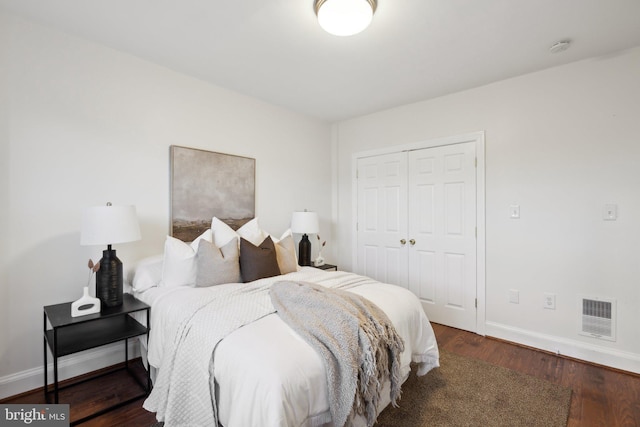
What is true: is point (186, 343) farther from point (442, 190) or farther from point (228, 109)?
point (442, 190)

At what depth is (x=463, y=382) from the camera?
219 centimetres

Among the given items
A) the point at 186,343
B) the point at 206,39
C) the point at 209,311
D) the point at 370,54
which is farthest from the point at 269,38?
the point at 186,343

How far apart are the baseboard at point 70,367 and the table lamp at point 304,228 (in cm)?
180

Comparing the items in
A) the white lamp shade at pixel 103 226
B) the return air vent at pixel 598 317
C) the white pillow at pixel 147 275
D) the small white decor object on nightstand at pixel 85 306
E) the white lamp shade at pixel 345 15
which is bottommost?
the return air vent at pixel 598 317

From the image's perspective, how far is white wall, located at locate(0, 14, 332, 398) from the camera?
77.5 inches

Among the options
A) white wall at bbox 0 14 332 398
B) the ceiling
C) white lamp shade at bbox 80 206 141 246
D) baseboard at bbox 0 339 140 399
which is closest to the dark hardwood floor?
baseboard at bbox 0 339 140 399

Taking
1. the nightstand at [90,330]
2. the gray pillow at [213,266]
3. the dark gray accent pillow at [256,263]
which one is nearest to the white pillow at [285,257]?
the dark gray accent pillow at [256,263]

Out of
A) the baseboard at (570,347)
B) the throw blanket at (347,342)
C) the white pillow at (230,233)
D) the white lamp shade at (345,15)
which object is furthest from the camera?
the white pillow at (230,233)

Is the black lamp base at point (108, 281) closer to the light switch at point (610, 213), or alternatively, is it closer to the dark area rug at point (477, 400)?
the dark area rug at point (477, 400)

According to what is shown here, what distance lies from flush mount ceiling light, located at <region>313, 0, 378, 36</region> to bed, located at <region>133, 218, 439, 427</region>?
5.62ft

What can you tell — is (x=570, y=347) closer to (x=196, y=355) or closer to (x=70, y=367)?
(x=196, y=355)

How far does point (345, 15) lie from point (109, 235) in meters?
2.00

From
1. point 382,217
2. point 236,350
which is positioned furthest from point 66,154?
point 382,217

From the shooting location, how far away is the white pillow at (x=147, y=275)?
2277 millimetres
